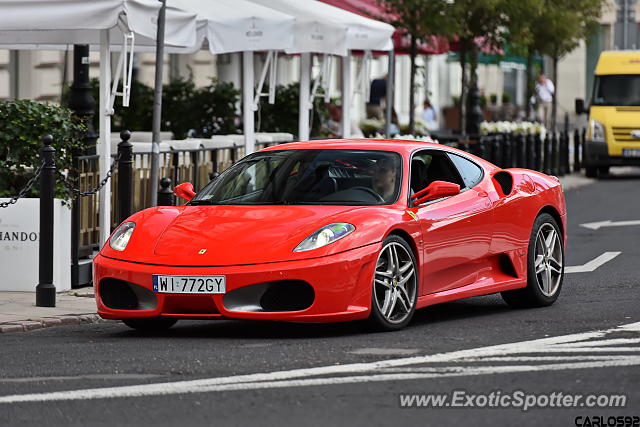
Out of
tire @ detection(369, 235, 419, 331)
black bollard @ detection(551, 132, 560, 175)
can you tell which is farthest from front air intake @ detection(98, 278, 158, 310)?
black bollard @ detection(551, 132, 560, 175)

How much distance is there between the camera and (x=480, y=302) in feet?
38.3

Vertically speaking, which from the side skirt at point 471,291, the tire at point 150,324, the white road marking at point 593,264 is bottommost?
the tire at point 150,324

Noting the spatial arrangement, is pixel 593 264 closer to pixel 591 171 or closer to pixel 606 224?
pixel 606 224

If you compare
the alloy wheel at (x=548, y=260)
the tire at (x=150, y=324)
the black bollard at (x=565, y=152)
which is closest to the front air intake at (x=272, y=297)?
the tire at (x=150, y=324)

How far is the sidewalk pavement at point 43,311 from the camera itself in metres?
10.5

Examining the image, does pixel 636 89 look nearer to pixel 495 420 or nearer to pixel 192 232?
pixel 192 232

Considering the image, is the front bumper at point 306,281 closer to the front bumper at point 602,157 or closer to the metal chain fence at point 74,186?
the metal chain fence at point 74,186

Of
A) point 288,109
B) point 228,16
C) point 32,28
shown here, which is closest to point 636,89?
point 288,109

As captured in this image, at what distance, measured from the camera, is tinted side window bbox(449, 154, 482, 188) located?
10.9 m

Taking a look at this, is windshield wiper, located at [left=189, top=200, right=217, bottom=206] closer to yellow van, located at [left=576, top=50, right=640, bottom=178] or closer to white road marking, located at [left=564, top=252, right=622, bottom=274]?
white road marking, located at [left=564, top=252, right=622, bottom=274]

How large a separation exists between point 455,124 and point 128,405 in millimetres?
51973

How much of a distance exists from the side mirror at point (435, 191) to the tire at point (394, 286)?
0.43 m

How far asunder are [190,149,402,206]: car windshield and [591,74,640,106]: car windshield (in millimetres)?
21078

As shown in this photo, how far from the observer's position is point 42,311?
36.6ft
